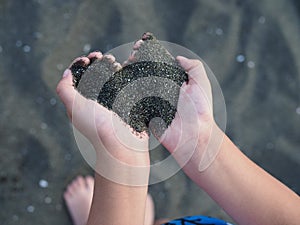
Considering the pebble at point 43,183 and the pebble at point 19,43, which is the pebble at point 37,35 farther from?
the pebble at point 43,183

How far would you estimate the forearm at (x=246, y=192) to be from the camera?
830mm

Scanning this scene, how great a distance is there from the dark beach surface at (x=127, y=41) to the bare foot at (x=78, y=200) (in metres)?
0.03

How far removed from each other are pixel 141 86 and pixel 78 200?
1.63 feet

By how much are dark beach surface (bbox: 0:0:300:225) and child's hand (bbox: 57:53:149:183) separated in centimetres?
40

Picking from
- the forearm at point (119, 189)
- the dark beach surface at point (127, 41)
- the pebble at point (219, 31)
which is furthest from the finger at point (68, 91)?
the pebble at point (219, 31)

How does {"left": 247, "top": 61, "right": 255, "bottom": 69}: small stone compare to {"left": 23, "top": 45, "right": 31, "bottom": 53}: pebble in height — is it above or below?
above

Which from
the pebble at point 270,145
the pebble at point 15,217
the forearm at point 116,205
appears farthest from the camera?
the pebble at point 270,145

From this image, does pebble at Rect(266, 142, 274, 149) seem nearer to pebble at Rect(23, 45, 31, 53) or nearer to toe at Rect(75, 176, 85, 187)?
toe at Rect(75, 176, 85, 187)

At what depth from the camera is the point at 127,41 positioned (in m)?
1.31

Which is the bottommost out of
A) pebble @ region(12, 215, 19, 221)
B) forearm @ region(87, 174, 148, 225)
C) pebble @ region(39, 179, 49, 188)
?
pebble @ region(12, 215, 19, 221)

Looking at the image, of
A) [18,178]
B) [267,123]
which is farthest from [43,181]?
[267,123]

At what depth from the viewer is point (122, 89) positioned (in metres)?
0.88

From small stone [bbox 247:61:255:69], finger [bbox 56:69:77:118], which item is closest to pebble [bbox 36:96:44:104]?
finger [bbox 56:69:77:118]

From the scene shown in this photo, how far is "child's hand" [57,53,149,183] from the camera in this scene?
2.76ft
